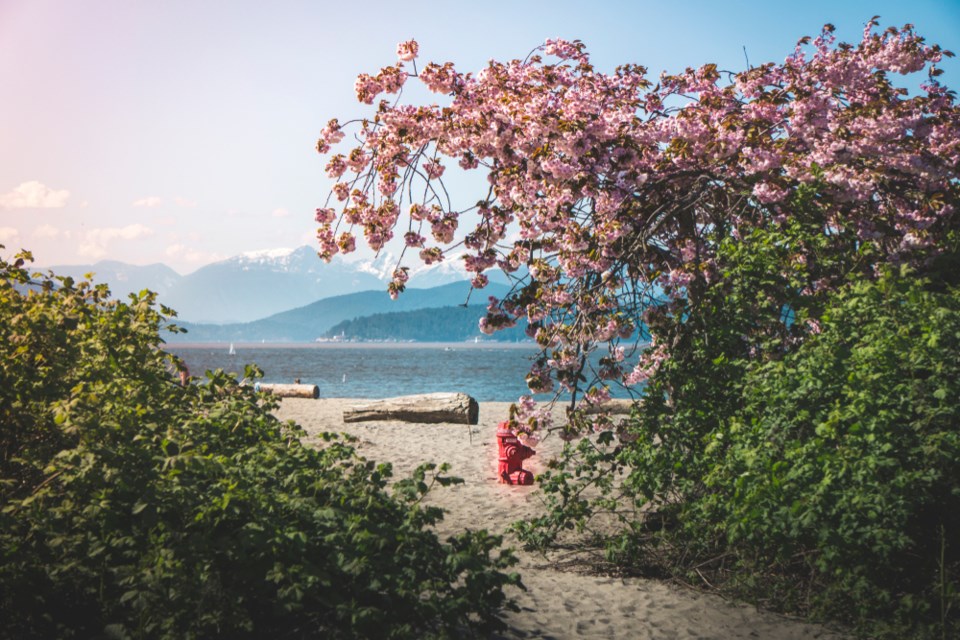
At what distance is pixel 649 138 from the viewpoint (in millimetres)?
7191

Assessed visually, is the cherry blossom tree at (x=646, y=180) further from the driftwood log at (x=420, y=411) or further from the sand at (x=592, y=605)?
the driftwood log at (x=420, y=411)

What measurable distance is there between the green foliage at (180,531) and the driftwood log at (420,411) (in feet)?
38.7

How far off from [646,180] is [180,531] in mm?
5171

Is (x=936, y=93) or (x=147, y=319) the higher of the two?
(x=936, y=93)

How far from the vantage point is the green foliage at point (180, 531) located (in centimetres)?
370

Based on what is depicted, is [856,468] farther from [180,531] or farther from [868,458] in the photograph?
[180,531]

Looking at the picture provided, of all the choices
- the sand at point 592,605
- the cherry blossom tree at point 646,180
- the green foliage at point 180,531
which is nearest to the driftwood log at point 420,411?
the sand at point 592,605

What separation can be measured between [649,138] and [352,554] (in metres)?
4.92

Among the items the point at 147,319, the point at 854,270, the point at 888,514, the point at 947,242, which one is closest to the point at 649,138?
the point at 854,270

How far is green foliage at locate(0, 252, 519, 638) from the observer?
370 cm

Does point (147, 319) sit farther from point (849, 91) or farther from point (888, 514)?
point (849, 91)

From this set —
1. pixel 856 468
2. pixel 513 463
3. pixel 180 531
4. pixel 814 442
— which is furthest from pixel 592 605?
pixel 513 463

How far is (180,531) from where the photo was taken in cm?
395

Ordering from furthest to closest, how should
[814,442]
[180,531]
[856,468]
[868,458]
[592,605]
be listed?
1. [592,605]
2. [814,442]
3. [856,468]
4. [868,458]
5. [180,531]
